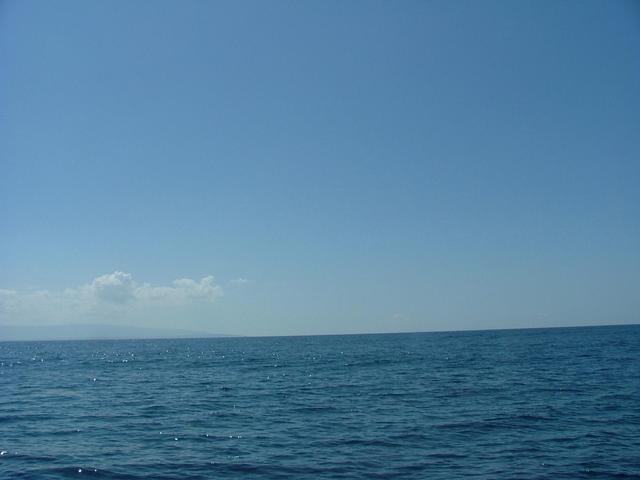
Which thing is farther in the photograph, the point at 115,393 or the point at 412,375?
the point at 412,375

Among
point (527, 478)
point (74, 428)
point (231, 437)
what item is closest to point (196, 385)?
point (74, 428)

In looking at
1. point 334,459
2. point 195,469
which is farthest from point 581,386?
point 195,469

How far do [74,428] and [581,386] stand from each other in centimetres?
3154

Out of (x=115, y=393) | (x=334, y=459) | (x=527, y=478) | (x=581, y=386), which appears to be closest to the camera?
(x=527, y=478)

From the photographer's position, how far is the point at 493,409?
85.0 feet

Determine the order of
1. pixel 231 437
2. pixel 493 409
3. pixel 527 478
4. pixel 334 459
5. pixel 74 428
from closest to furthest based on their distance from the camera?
pixel 527 478
pixel 334 459
pixel 231 437
pixel 74 428
pixel 493 409

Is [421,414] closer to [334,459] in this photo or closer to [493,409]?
[493,409]

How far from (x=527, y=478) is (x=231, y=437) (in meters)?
12.2

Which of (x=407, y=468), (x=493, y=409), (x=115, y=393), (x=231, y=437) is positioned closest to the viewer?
(x=407, y=468)

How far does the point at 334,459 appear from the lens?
17922 millimetres

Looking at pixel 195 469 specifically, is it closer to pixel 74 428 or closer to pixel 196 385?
pixel 74 428

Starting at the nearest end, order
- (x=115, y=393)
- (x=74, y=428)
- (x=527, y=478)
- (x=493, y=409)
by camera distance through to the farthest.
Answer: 1. (x=527, y=478)
2. (x=74, y=428)
3. (x=493, y=409)
4. (x=115, y=393)

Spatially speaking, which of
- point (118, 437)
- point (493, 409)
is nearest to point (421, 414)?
point (493, 409)

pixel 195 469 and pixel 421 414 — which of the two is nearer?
pixel 195 469
